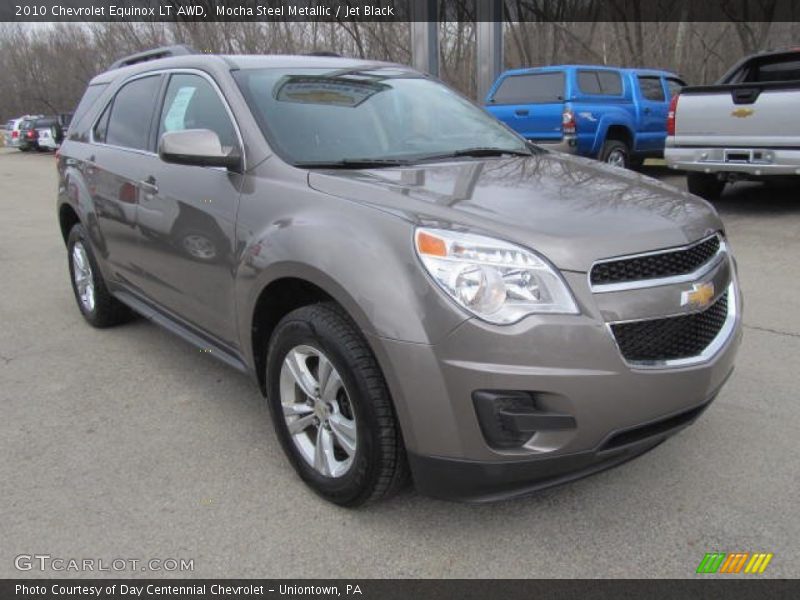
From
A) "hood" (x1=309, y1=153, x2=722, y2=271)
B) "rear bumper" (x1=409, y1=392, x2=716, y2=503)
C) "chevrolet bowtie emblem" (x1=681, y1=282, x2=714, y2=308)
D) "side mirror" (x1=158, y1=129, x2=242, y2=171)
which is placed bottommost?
"rear bumper" (x1=409, y1=392, x2=716, y2=503)

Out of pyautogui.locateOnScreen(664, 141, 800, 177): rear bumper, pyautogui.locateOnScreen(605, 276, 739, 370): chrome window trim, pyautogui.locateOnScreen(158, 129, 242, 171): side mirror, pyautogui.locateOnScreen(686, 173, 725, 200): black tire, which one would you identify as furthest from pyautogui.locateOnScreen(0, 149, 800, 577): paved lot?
pyautogui.locateOnScreen(686, 173, 725, 200): black tire

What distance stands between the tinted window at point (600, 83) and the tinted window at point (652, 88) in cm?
68

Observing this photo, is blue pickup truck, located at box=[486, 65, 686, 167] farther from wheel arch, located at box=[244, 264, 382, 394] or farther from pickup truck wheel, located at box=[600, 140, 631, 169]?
wheel arch, located at box=[244, 264, 382, 394]

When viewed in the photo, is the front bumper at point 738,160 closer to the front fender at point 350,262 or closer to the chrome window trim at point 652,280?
the chrome window trim at point 652,280

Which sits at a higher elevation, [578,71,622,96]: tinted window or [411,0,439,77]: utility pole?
[411,0,439,77]: utility pole

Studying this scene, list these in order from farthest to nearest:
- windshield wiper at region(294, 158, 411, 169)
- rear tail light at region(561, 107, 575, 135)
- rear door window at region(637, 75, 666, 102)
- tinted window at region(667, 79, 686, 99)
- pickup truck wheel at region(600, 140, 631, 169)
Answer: tinted window at region(667, 79, 686, 99) < rear door window at region(637, 75, 666, 102) < pickup truck wheel at region(600, 140, 631, 169) < rear tail light at region(561, 107, 575, 135) < windshield wiper at region(294, 158, 411, 169)

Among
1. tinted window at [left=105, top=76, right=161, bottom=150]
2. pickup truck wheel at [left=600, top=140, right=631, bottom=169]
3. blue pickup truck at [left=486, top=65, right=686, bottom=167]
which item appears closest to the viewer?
tinted window at [left=105, top=76, right=161, bottom=150]

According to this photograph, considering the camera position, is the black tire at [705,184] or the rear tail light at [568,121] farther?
the rear tail light at [568,121]

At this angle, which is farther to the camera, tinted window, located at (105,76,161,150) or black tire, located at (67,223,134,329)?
black tire, located at (67,223,134,329)

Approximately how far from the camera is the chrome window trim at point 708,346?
7.42 ft

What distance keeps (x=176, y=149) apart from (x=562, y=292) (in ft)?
5.97

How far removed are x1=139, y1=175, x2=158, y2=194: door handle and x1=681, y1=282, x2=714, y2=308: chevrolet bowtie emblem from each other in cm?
267

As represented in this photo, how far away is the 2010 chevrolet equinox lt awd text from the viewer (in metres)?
2.21

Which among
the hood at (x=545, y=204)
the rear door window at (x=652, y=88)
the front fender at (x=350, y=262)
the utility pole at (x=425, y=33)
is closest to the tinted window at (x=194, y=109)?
the front fender at (x=350, y=262)
